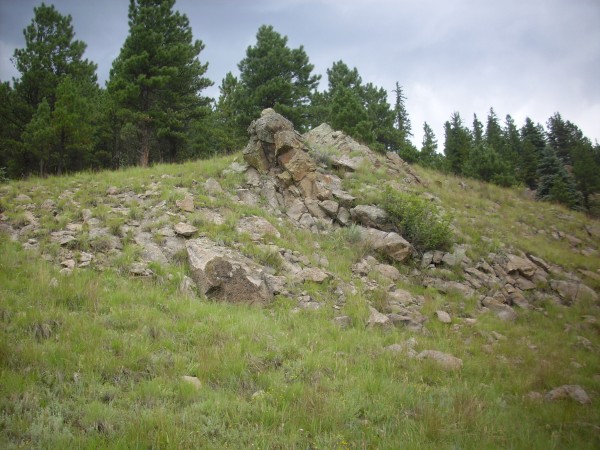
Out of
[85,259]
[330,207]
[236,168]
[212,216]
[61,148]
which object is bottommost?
[85,259]

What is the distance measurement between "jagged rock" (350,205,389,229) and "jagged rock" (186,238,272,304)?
504 centimetres

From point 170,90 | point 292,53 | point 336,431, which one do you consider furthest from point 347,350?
point 292,53

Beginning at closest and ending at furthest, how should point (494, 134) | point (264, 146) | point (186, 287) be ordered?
point (186, 287), point (264, 146), point (494, 134)

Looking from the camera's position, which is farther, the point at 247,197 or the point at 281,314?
the point at 247,197

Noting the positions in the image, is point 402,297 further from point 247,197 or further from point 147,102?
point 147,102

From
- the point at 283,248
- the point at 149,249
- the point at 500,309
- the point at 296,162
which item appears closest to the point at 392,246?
the point at 500,309

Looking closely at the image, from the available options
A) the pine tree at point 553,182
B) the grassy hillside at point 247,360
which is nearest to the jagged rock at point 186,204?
the grassy hillside at point 247,360

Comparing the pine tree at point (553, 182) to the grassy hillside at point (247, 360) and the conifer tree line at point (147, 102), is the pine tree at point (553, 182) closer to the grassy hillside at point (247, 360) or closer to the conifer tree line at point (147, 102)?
the conifer tree line at point (147, 102)

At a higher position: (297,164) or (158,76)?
(158,76)

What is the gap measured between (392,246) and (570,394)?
5.93 m

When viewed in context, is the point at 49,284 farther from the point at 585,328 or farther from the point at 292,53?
the point at 292,53

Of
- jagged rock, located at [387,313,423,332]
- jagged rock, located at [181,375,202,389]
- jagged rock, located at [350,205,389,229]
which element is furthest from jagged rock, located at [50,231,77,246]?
jagged rock, located at [350,205,389,229]

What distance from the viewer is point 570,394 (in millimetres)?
4566

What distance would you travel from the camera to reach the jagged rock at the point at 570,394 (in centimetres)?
450
